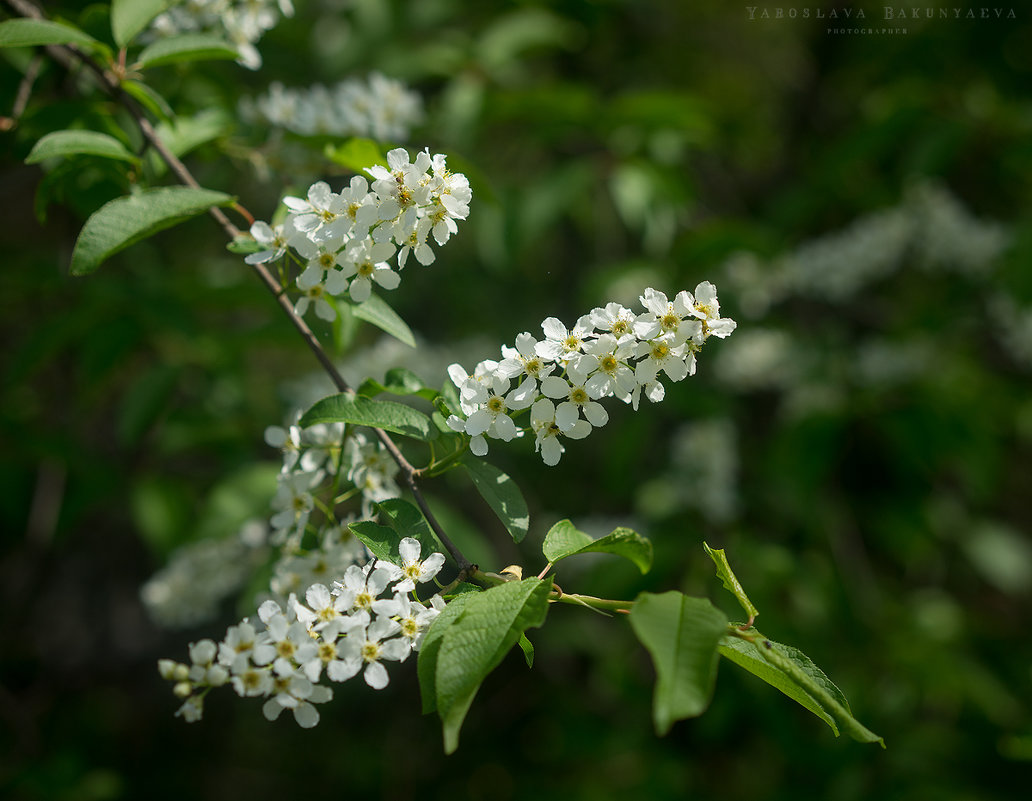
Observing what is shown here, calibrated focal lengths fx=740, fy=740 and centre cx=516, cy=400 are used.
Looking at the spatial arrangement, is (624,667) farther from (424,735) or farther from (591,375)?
(591,375)

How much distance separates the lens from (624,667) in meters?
3.85

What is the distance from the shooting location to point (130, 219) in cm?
137

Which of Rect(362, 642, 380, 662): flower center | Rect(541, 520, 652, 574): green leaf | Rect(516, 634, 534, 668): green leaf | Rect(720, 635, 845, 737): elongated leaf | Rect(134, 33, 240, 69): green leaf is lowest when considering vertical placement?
Rect(720, 635, 845, 737): elongated leaf

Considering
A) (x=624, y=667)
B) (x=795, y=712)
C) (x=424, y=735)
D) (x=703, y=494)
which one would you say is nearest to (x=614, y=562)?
(x=703, y=494)

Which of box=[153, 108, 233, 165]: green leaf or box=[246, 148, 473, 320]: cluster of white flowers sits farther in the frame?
box=[153, 108, 233, 165]: green leaf

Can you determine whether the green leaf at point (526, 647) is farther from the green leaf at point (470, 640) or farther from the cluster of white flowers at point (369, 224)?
the cluster of white flowers at point (369, 224)

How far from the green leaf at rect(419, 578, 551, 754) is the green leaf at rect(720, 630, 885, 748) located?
0.29 m

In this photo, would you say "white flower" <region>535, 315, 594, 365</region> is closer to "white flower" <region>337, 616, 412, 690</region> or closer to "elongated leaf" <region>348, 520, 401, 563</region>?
"elongated leaf" <region>348, 520, 401, 563</region>

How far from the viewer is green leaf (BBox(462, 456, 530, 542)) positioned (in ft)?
4.10

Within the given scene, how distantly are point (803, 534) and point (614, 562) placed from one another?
1.53m

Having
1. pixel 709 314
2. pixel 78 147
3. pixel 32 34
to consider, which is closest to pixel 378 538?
pixel 709 314

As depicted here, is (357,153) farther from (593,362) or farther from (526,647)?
(526,647)

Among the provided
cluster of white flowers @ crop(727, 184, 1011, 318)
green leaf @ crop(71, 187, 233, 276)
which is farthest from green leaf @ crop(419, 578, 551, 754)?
cluster of white flowers @ crop(727, 184, 1011, 318)

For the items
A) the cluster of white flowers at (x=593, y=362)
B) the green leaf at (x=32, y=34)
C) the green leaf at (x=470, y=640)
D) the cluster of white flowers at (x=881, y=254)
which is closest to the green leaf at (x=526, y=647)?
the green leaf at (x=470, y=640)
